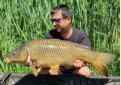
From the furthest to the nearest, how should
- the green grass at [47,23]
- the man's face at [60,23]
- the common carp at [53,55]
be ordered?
the green grass at [47,23]
the man's face at [60,23]
the common carp at [53,55]

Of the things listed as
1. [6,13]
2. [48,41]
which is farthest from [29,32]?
[48,41]

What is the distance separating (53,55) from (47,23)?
0.91 meters

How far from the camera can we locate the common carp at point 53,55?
236cm

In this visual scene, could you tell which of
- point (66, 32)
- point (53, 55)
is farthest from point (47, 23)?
point (53, 55)

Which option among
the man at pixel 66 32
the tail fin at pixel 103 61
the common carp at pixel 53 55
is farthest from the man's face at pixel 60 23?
the tail fin at pixel 103 61

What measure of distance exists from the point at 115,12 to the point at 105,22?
15cm

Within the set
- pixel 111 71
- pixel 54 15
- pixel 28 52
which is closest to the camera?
pixel 28 52

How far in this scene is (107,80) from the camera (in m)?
2.71

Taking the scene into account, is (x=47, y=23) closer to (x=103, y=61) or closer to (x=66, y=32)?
(x=66, y=32)

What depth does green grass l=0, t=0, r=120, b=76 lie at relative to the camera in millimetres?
3193

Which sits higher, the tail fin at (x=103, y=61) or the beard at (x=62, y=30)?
the beard at (x=62, y=30)

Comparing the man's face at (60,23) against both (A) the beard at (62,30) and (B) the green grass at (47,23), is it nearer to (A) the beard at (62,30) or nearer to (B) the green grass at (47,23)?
(A) the beard at (62,30)

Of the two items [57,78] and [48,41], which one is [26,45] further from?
[57,78]

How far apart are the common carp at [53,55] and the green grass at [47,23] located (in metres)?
0.79
